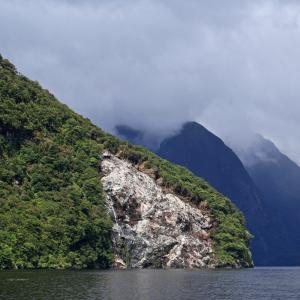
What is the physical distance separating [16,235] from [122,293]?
78.6m

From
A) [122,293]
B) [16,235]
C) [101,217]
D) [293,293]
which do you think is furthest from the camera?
[101,217]

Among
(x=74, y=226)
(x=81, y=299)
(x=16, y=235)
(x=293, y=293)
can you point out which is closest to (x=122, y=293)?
(x=81, y=299)

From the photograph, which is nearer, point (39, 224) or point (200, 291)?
point (200, 291)

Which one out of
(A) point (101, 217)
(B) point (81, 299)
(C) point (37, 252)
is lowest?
(B) point (81, 299)

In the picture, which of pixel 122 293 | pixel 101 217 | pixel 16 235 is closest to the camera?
pixel 122 293

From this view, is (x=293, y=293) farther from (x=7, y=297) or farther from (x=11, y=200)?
(x=11, y=200)

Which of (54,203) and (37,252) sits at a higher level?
(54,203)

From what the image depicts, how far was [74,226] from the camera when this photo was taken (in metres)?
188

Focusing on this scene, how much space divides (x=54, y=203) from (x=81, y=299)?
111824mm

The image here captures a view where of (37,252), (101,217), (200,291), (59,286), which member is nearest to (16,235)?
(37,252)

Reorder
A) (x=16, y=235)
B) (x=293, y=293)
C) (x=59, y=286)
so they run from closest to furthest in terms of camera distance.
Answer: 1. (x=59, y=286)
2. (x=293, y=293)
3. (x=16, y=235)

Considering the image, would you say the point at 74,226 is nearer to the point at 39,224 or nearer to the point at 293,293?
the point at 39,224

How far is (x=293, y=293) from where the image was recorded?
115m

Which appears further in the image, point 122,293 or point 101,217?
point 101,217
